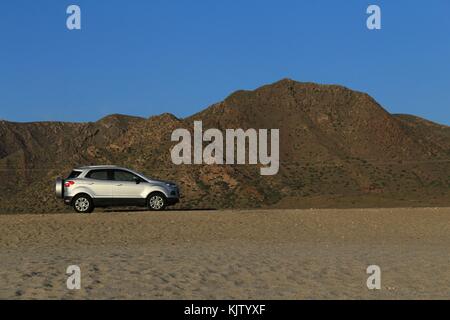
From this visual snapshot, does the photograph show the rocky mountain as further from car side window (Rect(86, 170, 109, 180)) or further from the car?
car side window (Rect(86, 170, 109, 180))

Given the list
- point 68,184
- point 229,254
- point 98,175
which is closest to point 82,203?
point 68,184

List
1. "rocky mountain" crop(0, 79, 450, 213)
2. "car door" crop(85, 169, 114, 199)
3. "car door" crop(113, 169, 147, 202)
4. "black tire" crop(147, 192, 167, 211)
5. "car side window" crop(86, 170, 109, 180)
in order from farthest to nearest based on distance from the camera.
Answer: "rocky mountain" crop(0, 79, 450, 213) < "black tire" crop(147, 192, 167, 211) < "car side window" crop(86, 170, 109, 180) < "car door" crop(113, 169, 147, 202) < "car door" crop(85, 169, 114, 199)

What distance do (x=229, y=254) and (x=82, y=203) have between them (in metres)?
11.4

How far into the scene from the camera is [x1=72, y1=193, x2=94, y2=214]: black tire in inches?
982

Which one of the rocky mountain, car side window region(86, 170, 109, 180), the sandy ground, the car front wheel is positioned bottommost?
the sandy ground

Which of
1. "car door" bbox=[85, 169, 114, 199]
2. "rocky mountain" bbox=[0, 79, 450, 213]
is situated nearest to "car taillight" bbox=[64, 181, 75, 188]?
"car door" bbox=[85, 169, 114, 199]

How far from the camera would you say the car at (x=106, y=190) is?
2475 cm

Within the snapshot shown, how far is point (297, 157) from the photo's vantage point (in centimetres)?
7425

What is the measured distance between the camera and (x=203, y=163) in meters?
62.2

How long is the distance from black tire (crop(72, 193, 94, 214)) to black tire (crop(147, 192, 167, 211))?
2100mm

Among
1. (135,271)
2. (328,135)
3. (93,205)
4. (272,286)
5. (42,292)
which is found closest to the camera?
(42,292)

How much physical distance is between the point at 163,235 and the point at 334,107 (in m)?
72.1

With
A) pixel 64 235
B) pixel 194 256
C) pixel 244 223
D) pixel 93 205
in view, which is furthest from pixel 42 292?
pixel 93 205

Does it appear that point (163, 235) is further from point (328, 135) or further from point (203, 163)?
point (328, 135)
